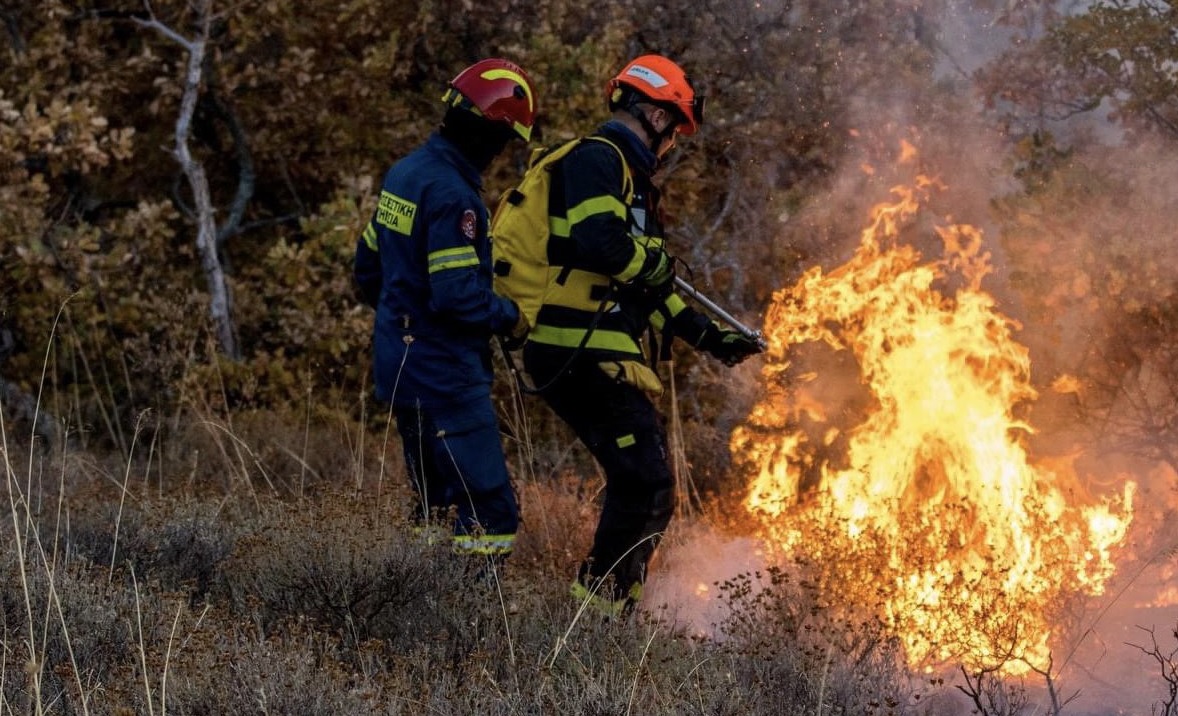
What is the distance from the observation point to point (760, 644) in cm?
442

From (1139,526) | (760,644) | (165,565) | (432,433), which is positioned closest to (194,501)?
(165,565)

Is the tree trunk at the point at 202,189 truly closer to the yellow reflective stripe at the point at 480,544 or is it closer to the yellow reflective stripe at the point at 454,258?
the yellow reflective stripe at the point at 480,544

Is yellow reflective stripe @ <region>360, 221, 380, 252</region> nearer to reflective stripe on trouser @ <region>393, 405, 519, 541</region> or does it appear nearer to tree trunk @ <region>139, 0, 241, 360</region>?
reflective stripe on trouser @ <region>393, 405, 519, 541</region>

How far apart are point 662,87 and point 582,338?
3.06 ft

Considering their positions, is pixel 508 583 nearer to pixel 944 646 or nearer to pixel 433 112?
pixel 944 646

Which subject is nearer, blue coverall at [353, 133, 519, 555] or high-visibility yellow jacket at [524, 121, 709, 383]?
blue coverall at [353, 133, 519, 555]

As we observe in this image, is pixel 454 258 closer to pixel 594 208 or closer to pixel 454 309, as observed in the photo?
pixel 454 309

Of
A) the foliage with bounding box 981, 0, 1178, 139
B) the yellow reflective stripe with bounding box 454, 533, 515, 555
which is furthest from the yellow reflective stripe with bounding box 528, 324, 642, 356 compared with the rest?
the foliage with bounding box 981, 0, 1178, 139

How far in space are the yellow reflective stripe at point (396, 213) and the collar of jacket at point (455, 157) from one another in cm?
21

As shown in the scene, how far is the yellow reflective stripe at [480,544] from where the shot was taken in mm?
4682

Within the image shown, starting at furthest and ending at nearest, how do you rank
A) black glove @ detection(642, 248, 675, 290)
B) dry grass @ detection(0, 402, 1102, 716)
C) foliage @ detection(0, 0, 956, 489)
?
foliage @ detection(0, 0, 956, 489)
black glove @ detection(642, 248, 675, 290)
dry grass @ detection(0, 402, 1102, 716)

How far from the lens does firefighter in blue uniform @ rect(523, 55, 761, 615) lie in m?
4.79

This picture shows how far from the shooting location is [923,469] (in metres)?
5.98

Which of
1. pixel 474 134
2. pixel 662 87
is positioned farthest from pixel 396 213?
pixel 662 87
